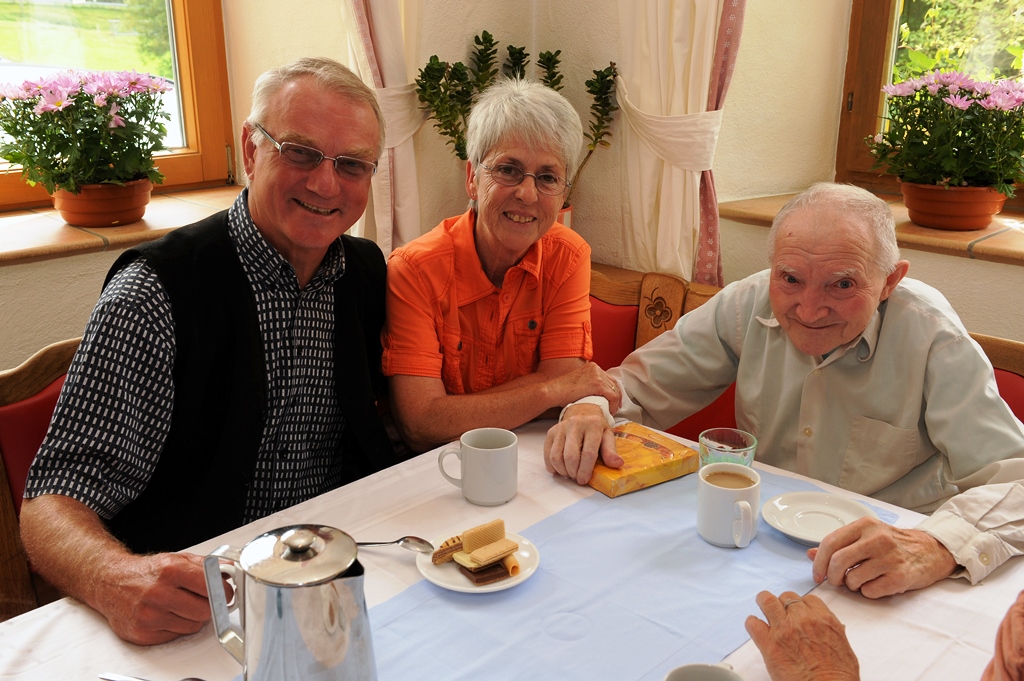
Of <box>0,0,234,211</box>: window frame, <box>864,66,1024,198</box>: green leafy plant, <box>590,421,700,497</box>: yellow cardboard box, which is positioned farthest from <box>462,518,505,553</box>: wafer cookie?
<box>0,0,234,211</box>: window frame

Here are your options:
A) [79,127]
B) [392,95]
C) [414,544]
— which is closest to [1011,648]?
[414,544]

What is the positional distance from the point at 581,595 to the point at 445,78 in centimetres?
205

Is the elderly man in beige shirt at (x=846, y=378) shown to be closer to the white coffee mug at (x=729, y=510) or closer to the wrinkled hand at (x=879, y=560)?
the wrinkled hand at (x=879, y=560)

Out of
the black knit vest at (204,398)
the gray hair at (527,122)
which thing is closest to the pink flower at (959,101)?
the gray hair at (527,122)

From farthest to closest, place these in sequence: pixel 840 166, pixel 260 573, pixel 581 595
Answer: pixel 840 166 < pixel 581 595 < pixel 260 573

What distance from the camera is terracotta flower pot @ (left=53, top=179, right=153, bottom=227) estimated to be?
241cm

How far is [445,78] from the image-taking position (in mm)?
2721

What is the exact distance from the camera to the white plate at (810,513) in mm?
1212

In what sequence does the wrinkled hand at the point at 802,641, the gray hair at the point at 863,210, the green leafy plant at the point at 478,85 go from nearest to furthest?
the wrinkled hand at the point at 802,641 < the gray hair at the point at 863,210 < the green leafy plant at the point at 478,85

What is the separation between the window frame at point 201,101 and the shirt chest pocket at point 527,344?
1.67 meters

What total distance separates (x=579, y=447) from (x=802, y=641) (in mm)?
541

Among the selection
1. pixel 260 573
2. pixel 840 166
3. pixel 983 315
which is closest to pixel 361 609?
pixel 260 573

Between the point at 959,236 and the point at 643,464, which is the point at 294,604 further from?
the point at 959,236

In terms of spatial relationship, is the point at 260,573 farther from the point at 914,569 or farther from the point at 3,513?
the point at 3,513
